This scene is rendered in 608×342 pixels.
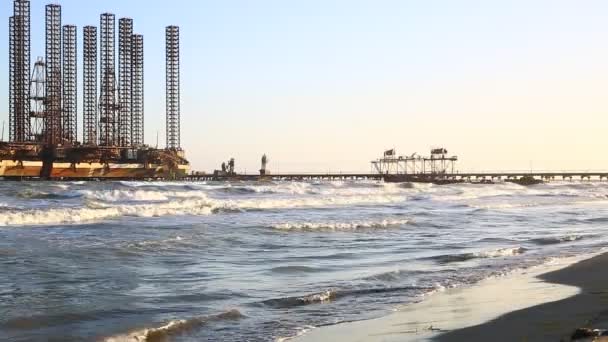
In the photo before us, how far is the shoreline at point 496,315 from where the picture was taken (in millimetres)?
8047

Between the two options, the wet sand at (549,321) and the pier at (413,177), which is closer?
the wet sand at (549,321)

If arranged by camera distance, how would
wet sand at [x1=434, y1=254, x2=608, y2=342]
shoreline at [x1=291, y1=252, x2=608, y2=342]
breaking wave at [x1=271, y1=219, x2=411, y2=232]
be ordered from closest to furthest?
1. wet sand at [x1=434, y1=254, x2=608, y2=342]
2. shoreline at [x1=291, y1=252, x2=608, y2=342]
3. breaking wave at [x1=271, y1=219, x2=411, y2=232]

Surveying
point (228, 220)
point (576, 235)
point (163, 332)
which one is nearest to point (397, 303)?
point (163, 332)

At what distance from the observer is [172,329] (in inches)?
347

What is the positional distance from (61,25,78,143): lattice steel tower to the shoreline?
245 ft

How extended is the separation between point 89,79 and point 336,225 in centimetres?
6504

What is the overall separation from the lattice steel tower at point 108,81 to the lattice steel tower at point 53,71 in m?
5.12

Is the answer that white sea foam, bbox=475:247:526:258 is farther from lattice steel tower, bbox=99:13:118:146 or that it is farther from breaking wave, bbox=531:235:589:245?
lattice steel tower, bbox=99:13:118:146

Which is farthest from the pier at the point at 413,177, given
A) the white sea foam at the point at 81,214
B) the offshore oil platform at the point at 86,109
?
the white sea foam at the point at 81,214

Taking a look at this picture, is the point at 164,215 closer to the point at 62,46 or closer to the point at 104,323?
the point at 104,323

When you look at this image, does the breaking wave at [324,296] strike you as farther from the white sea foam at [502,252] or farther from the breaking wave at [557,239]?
the breaking wave at [557,239]

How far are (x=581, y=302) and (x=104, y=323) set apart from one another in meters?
5.88

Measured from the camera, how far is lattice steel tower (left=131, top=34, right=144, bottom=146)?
86.2 metres

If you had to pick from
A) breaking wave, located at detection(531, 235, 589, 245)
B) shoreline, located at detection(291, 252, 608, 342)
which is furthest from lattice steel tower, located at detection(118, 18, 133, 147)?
shoreline, located at detection(291, 252, 608, 342)
